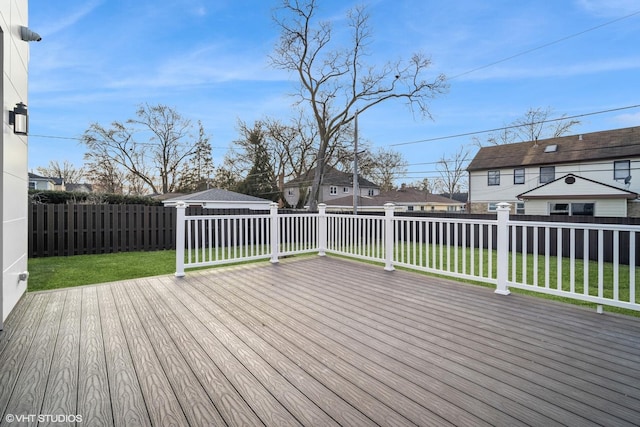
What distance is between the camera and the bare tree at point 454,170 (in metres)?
28.3

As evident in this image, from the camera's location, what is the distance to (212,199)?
615 inches

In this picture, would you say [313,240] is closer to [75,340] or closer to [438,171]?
[75,340]

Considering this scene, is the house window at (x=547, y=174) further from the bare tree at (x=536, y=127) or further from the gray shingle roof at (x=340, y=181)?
the gray shingle roof at (x=340, y=181)

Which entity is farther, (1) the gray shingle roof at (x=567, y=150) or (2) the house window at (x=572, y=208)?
(1) the gray shingle roof at (x=567, y=150)

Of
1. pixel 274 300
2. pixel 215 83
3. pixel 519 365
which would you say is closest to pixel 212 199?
pixel 215 83

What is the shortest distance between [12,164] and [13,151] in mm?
115

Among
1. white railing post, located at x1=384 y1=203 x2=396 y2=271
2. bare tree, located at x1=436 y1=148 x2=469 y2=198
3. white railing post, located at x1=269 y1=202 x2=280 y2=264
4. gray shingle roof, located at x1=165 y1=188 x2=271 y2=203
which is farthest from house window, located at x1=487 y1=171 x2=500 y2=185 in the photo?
white railing post, located at x1=269 y1=202 x2=280 y2=264

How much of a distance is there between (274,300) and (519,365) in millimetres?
2124

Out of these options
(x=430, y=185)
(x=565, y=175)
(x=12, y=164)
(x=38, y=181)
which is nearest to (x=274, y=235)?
(x=12, y=164)

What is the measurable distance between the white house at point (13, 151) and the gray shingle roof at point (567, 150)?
69.4ft

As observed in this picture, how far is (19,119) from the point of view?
2723 mm

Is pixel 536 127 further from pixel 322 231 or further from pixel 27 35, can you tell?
pixel 27 35

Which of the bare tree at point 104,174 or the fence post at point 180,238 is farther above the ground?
the bare tree at point 104,174

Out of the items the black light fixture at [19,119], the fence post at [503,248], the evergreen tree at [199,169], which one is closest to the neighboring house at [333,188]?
the evergreen tree at [199,169]
